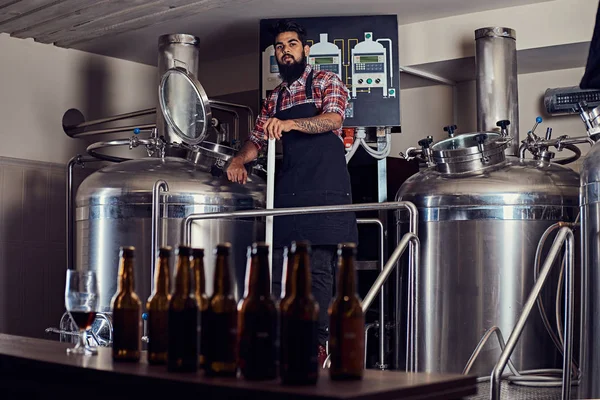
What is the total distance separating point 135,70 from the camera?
24.1ft

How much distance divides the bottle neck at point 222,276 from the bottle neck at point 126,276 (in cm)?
29

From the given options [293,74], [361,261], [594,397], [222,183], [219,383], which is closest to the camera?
[219,383]

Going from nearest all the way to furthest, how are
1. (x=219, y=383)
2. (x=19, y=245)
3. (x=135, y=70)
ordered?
1. (x=219, y=383)
2. (x=19, y=245)
3. (x=135, y=70)

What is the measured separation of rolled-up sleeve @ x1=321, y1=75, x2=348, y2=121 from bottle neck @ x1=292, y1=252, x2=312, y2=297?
2806mm

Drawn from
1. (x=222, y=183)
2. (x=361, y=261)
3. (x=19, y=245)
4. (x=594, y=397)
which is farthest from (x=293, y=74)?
(x=19, y=245)

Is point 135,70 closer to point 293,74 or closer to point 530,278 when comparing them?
point 293,74

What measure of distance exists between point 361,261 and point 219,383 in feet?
13.2

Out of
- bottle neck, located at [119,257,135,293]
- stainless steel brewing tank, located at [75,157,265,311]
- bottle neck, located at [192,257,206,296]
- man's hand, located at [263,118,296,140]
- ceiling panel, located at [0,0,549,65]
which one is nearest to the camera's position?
bottle neck, located at [192,257,206,296]

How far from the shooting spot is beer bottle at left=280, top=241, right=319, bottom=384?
1364 mm

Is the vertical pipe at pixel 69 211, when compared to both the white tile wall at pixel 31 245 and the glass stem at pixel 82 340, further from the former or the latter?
the glass stem at pixel 82 340

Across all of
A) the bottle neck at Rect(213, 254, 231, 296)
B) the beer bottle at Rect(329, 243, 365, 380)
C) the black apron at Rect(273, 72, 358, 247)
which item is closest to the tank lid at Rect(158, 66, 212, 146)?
the black apron at Rect(273, 72, 358, 247)

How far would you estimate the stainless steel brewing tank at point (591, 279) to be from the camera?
3449 mm

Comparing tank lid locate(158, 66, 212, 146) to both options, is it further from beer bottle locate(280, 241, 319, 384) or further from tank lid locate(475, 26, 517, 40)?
beer bottle locate(280, 241, 319, 384)

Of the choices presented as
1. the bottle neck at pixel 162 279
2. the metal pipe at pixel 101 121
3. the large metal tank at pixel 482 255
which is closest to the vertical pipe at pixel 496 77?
the large metal tank at pixel 482 255
